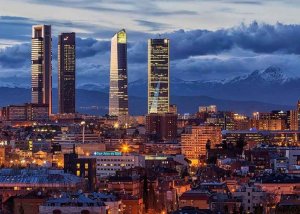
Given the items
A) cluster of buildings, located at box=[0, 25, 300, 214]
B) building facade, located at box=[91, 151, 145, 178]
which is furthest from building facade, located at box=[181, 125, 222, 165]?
building facade, located at box=[91, 151, 145, 178]

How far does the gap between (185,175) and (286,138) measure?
76255 mm

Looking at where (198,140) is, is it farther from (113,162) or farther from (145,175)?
(145,175)

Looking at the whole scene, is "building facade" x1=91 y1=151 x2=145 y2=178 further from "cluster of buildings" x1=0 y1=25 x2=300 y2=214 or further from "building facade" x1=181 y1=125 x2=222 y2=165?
"building facade" x1=181 y1=125 x2=222 y2=165

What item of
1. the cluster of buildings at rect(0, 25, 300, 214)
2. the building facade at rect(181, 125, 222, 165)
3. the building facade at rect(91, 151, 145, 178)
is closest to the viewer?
the cluster of buildings at rect(0, 25, 300, 214)

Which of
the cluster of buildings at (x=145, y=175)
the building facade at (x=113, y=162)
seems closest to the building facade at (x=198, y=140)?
the cluster of buildings at (x=145, y=175)

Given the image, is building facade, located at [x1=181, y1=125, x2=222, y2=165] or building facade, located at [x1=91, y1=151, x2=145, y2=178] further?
building facade, located at [x1=181, y1=125, x2=222, y2=165]

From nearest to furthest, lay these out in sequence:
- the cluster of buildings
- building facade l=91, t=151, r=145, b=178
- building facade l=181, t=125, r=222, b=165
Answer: the cluster of buildings < building facade l=91, t=151, r=145, b=178 < building facade l=181, t=125, r=222, b=165

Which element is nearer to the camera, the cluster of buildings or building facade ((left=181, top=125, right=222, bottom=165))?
the cluster of buildings

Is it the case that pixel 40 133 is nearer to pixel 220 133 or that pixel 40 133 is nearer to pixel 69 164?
pixel 220 133

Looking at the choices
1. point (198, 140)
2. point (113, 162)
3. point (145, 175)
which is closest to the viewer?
point (145, 175)

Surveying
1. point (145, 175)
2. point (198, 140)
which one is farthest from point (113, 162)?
point (198, 140)

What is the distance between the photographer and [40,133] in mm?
188875

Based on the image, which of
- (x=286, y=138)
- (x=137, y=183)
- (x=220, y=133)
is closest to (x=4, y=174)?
(x=137, y=183)

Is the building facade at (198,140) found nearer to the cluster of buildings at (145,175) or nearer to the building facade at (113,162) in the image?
the cluster of buildings at (145,175)
